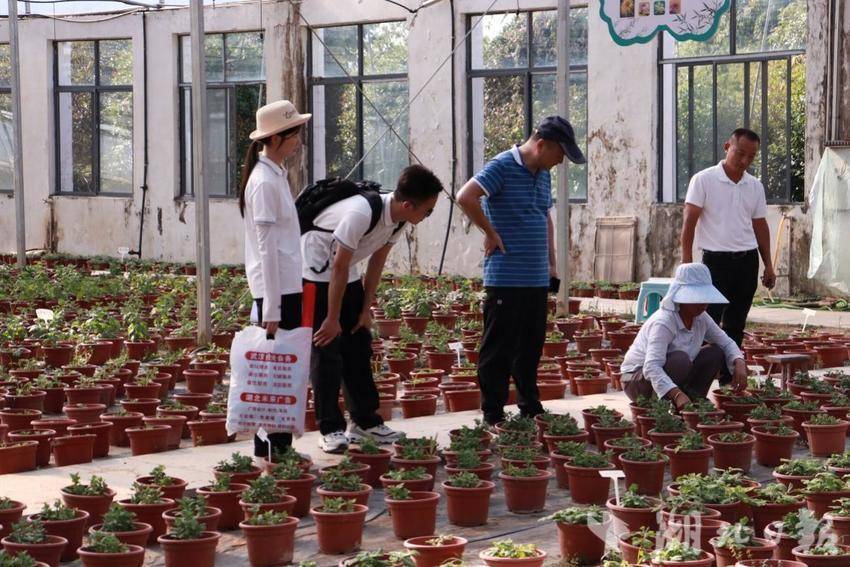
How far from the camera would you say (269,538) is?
4.65 metres

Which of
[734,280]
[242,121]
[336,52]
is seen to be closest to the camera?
[734,280]

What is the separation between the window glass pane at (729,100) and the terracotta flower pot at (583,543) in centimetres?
1029

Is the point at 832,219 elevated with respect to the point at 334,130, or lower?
lower

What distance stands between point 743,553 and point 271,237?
2.31 metres

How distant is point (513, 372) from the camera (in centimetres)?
685

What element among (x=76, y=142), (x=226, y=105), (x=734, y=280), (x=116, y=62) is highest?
(x=116, y=62)


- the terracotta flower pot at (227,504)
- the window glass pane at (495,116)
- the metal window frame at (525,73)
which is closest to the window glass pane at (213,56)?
the metal window frame at (525,73)

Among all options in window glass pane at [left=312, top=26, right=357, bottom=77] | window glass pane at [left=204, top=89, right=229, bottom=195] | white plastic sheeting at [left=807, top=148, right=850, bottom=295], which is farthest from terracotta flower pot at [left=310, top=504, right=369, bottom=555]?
window glass pane at [left=204, top=89, right=229, bottom=195]

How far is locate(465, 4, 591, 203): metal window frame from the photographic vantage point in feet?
52.2

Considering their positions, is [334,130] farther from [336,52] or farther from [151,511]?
[151,511]

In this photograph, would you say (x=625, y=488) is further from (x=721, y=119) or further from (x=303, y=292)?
(x=721, y=119)

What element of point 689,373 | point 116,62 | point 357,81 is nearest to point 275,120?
point 689,373

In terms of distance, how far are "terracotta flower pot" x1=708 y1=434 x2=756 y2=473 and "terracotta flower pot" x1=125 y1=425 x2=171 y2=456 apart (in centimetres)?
261

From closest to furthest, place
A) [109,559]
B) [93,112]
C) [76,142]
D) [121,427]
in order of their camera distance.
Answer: [109,559]
[121,427]
[93,112]
[76,142]
